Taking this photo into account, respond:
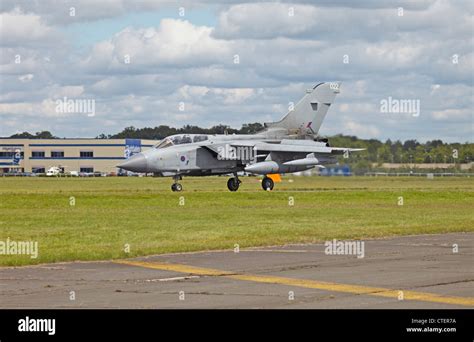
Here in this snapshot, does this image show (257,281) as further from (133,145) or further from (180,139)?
(133,145)

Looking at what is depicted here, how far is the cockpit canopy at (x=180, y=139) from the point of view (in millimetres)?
52250

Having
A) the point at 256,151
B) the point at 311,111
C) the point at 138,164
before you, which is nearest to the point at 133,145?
the point at 311,111

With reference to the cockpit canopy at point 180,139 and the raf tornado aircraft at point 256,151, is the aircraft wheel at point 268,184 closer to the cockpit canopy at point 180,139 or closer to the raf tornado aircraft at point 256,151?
the raf tornado aircraft at point 256,151

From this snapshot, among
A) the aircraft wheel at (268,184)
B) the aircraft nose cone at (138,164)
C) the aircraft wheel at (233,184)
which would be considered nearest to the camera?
the aircraft nose cone at (138,164)

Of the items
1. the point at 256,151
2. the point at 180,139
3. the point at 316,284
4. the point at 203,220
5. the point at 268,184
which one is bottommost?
the point at 316,284

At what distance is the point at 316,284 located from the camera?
54.9ft

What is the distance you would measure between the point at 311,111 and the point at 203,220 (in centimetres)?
2763

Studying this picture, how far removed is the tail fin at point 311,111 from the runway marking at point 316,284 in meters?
38.2

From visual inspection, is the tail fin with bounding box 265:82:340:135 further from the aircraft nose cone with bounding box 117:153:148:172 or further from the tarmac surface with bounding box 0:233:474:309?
the tarmac surface with bounding box 0:233:474:309

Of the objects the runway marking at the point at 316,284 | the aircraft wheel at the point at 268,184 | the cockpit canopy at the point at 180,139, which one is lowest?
the runway marking at the point at 316,284

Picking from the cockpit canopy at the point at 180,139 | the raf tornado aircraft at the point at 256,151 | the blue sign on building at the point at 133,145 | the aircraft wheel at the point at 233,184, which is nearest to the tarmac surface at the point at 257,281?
the raf tornado aircraft at the point at 256,151
